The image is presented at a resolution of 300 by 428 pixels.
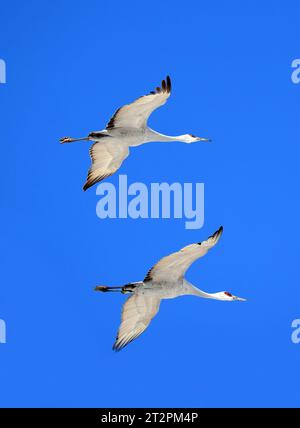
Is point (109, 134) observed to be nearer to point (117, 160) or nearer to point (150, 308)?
point (117, 160)

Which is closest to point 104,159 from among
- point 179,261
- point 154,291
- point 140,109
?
point 140,109

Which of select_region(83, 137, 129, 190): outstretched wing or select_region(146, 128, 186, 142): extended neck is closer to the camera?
select_region(146, 128, 186, 142): extended neck

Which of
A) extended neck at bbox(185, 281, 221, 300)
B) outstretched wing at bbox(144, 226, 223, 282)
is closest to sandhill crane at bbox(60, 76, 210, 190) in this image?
outstretched wing at bbox(144, 226, 223, 282)

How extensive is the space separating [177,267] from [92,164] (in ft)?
15.2

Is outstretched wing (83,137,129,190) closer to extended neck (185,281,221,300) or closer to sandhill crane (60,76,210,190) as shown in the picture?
sandhill crane (60,76,210,190)

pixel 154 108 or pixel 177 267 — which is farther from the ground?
pixel 154 108

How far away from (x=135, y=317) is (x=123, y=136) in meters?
4.43

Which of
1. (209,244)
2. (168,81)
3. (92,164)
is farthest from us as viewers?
(92,164)

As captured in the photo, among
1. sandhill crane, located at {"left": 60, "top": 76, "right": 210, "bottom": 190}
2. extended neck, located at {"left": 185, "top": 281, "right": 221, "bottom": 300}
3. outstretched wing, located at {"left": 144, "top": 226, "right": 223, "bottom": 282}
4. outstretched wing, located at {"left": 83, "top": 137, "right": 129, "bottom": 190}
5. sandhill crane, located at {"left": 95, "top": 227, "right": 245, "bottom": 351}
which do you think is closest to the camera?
outstretched wing, located at {"left": 144, "top": 226, "right": 223, "bottom": 282}

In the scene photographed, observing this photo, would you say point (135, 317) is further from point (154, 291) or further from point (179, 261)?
point (179, 261)

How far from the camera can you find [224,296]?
3073cm

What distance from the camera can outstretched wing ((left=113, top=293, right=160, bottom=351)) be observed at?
98.7ft
